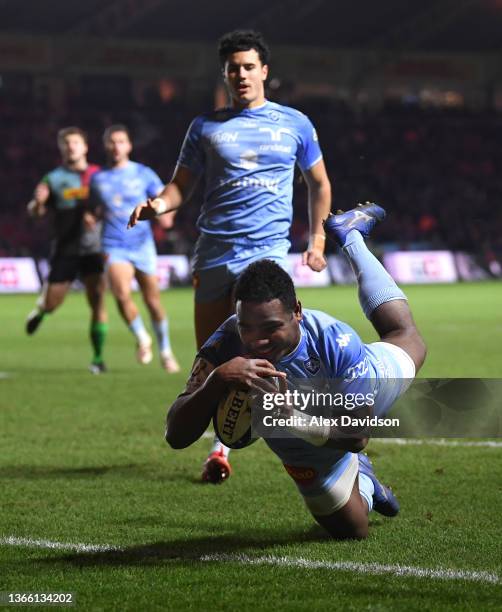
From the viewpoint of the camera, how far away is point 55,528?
547cm

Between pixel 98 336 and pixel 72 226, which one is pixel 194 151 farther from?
pixel 72 226

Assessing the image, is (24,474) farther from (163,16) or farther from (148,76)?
(148,76)

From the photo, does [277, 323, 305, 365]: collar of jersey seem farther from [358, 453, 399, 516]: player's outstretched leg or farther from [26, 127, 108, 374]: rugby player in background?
[26, 127, 108, 374]: rugby player in background

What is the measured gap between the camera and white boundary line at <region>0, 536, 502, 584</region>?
4.51 metres

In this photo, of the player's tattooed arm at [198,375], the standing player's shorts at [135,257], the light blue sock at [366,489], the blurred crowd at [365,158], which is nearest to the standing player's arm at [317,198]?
the light blue sock at [366,489]

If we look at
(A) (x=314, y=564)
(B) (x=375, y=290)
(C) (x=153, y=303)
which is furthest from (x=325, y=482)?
(C) (x=153, y=303)

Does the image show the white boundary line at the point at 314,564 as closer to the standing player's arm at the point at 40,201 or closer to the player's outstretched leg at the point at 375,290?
the player's outstretched leg at the point at 375,290

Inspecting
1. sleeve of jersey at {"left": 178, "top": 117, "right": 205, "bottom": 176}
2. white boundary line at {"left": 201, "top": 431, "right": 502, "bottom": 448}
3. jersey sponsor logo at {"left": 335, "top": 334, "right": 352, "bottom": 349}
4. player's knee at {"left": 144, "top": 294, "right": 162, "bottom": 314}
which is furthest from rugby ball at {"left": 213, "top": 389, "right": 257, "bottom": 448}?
player's knee at {"left": 144, "top": 294, "right": 162, "bottom": 314}

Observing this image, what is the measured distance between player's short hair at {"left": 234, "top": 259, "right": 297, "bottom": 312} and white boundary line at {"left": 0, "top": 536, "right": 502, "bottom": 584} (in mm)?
1017

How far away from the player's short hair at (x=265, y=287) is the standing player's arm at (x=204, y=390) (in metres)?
0.23

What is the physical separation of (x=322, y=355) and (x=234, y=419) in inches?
16.9

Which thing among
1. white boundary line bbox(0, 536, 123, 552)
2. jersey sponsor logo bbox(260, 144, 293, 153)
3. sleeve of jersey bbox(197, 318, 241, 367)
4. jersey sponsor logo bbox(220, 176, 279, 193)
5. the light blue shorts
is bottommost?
white boundary line bbox(0, 536, 123, 552)

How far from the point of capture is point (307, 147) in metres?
7.09

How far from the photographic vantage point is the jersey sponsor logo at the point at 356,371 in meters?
4.64
